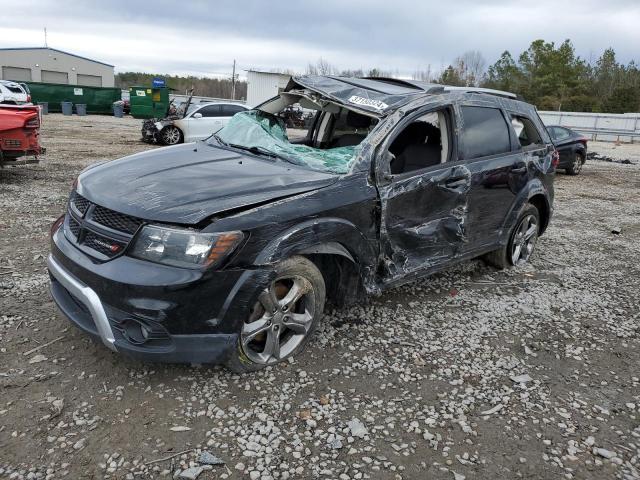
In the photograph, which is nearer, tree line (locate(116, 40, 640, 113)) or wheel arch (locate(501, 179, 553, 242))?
wheel arch (locate(501, 179, 553, 242))

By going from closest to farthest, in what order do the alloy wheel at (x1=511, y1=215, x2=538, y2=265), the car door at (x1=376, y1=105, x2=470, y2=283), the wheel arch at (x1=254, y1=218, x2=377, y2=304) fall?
the wheel arch at (x1=254, y1=218, x2=377, y2=304) → the car door at (x1=376, y1=105, x2=470, y2=283) → the alloy wheel at (x1=511, y1=215, x2=538, y2=265)

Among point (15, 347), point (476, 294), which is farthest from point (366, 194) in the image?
point (15, 347)

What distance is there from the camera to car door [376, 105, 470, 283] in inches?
144

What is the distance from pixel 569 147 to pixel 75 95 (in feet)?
106

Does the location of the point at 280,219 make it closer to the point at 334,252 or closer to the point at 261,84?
the point at 334,252

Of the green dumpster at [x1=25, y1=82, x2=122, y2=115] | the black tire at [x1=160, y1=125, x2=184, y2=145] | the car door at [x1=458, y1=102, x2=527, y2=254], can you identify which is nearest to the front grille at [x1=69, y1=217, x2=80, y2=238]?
the car door at [x1=458, y1=102, x2=527, y2=254]

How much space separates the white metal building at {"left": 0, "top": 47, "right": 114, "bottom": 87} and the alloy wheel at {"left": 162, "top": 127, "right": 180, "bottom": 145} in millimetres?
46773

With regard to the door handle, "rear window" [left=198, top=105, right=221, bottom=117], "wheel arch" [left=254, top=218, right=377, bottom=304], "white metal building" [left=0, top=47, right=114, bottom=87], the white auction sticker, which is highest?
"white metal building" [left=0, top=47, right=114, bottom=87]

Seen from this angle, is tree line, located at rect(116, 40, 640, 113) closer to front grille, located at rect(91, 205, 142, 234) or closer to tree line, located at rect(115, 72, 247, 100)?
tree line, located at rect(115, 72, 247, 100)

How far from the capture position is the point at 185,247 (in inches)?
107

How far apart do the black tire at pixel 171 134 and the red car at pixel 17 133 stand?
7.61 m

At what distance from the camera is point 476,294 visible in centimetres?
478

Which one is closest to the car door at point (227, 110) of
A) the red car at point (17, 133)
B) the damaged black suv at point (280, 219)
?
the red car at point (17, 133)

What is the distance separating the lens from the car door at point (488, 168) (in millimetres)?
4367
